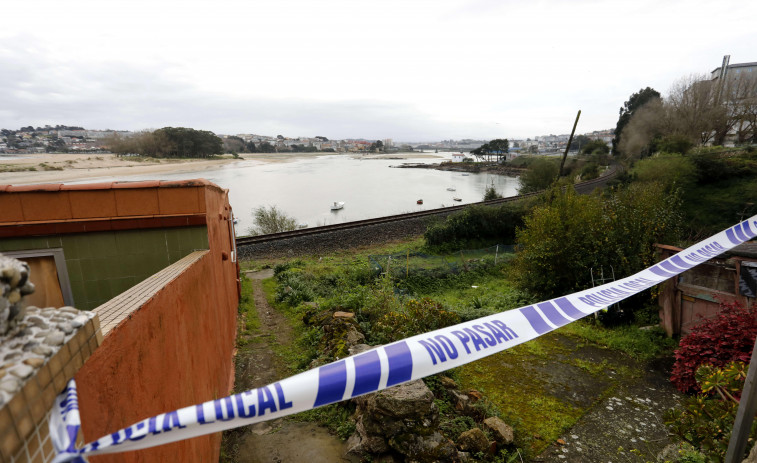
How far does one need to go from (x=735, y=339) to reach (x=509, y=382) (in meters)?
3.17

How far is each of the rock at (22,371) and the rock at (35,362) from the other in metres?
0.02

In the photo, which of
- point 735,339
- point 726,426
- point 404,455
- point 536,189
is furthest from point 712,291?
point 536,189

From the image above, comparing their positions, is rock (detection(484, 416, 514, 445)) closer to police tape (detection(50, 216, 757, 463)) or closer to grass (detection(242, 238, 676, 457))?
grass (detection(242, 238, 676, 457))

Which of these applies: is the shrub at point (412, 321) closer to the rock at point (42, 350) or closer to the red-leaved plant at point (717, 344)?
the red-leaved plant at point (717, 344)

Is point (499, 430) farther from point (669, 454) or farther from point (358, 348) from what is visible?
point (358, 348)

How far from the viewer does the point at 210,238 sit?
518cm

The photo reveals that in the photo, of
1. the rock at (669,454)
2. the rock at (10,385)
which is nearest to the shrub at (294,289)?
the rock at (669,454)

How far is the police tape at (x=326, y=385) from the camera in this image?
1.14 metres

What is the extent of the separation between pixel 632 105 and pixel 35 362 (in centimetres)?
7215

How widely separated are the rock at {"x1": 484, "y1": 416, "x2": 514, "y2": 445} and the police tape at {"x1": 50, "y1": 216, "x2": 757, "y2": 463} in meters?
2.45

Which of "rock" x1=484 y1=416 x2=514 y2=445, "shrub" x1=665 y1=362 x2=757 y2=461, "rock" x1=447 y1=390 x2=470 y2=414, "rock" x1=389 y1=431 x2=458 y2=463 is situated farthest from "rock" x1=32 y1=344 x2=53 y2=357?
"rock" x1=447 y1=390 x2=470 y2=414

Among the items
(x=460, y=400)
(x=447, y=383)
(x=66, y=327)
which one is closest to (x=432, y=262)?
(x=447, y=383)

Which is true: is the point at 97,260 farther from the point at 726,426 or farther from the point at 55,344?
the point at 726,426

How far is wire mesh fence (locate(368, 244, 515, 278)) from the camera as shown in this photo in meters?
12.4
